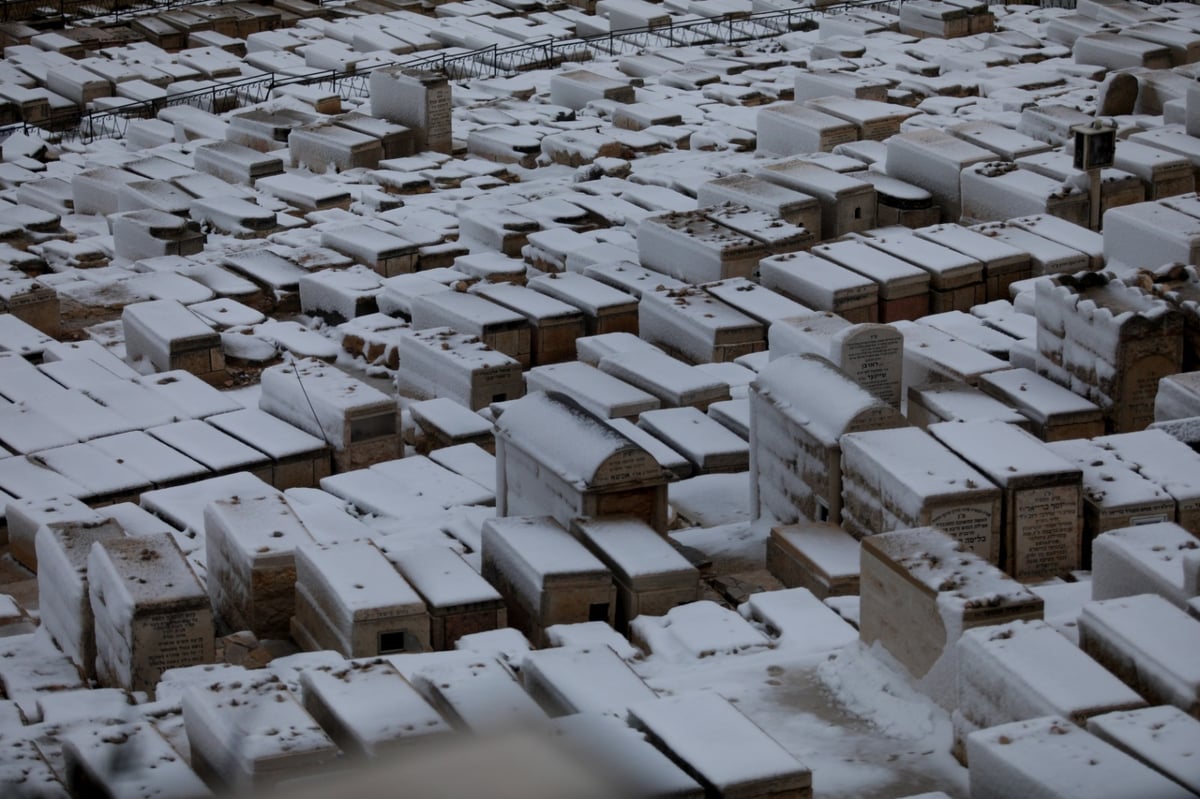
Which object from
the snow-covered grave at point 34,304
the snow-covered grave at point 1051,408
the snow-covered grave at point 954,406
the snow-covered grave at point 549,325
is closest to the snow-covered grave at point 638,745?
the snow-covered grave at point 954,406

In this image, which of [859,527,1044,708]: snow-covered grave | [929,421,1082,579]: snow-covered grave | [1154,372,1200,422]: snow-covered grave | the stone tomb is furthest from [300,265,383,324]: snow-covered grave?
[859,527,1044,708]: snow-covered grave

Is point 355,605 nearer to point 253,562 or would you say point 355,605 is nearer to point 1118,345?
point 253,562

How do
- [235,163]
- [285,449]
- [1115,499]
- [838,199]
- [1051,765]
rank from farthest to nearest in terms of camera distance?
[235,163] < [838,199] < [285,449] < [1115,499] < [1051,765]

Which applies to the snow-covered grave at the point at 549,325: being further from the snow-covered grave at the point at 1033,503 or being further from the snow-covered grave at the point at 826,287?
the snow-covered grave at the point at 1033,503

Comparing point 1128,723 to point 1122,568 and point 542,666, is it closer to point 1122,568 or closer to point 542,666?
point 1122,568

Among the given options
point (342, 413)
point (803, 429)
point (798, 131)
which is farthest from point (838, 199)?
point (803, 429)

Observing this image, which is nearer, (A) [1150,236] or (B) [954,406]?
(B) [954,406]

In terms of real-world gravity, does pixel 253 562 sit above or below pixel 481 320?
above

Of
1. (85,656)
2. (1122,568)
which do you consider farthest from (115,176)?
(1122,568)
